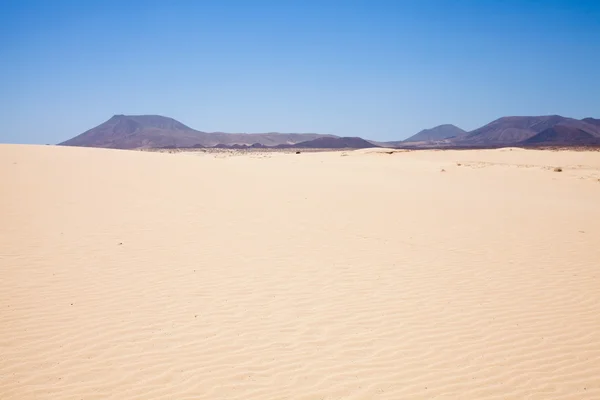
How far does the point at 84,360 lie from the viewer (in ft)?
14.6

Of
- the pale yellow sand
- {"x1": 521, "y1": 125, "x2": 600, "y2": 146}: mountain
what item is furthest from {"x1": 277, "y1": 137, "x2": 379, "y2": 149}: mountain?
the pale yellow sand

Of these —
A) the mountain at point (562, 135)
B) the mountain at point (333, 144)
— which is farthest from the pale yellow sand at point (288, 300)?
the mountain at point (562, 135)

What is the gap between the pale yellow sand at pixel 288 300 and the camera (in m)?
4.26

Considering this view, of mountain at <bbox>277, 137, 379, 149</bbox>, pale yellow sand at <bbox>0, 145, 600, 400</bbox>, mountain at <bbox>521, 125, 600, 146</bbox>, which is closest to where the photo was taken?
pale yellow sand at <bbox>0, 145, 600, 400</bbox>

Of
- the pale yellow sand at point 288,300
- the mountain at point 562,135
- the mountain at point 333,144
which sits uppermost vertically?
the mountain at point 562,135

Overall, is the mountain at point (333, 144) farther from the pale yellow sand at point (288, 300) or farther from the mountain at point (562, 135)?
the pale yellow sand at point (288, 300)

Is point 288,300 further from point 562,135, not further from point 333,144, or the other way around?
point 562,135

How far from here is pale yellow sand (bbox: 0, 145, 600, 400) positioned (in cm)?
426

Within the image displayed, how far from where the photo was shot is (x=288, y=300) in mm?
6102

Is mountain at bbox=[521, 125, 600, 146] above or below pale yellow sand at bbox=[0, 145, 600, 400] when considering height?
above

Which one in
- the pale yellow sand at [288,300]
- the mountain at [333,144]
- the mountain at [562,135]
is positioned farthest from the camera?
the mountain at [562,135]

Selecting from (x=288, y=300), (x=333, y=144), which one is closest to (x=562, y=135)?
(x=333, y=144)

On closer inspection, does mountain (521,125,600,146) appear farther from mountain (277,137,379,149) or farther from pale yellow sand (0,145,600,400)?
pale yellow sand (0,145,600,400)

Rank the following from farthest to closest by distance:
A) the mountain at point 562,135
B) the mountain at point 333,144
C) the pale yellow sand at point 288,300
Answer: the mountain at point 562,135 → the mountain at point 333,144 → the pale yellow sand at point 288,300
